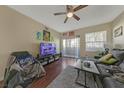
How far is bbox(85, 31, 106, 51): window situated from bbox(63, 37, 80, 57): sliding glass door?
774mm

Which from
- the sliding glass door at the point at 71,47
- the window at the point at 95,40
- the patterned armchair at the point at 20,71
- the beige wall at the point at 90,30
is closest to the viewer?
the patterned armchair at the point at 20,71

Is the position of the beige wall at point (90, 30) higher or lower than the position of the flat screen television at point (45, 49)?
higher

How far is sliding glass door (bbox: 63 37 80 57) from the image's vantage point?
307 inches

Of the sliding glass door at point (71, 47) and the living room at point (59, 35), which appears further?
the sliding glass door at point (71, 47)

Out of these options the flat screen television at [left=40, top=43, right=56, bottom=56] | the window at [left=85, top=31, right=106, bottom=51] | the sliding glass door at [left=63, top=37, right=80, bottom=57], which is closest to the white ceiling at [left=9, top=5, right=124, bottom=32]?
the flat screen television at [left=40, top=43, right=56, bottom=56]

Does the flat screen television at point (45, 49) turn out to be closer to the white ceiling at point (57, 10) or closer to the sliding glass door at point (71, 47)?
the white ceiling at point (57, 10)

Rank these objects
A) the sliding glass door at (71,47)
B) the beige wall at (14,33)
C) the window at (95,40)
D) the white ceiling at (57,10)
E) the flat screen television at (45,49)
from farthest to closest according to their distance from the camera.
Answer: the sliding glass door at (71,47) → the window at (95,40) → the flat screen television at (45,49) → the white ceiling at (57,10) → the beige wall at (14,33)

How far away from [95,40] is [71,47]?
199 cm

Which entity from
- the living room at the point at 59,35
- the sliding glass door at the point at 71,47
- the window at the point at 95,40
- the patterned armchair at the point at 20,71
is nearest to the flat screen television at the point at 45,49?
the living room at the point at 59,35

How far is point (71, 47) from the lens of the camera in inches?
322

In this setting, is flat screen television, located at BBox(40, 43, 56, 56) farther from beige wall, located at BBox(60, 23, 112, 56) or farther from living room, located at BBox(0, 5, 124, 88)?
beige wall, located at BBox(60, 23, 112, 56)

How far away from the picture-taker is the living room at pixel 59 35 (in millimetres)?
3010

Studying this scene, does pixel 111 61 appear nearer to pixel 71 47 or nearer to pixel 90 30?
pixel 90 30
